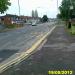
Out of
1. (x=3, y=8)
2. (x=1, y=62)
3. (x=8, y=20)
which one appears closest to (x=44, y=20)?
(x=8, y=20)

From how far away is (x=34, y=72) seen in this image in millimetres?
11594

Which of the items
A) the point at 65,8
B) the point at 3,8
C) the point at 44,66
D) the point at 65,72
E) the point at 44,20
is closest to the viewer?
the point at 65,72

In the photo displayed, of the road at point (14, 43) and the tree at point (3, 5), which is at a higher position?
the tree at point (3, 5)

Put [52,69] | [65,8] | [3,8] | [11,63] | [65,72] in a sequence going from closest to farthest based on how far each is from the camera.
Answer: [65,72], [52,69], [11,63], [65,8], [3,8]

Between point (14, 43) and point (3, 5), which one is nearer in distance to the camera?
point (14, 43)

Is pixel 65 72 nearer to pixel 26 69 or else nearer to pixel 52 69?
pixel 52 69

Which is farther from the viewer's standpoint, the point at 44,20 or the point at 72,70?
the point at 44,20

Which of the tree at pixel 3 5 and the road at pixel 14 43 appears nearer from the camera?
the road at pixel 14 43

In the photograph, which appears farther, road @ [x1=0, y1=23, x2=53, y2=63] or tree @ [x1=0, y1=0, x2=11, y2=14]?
tree @ [x1=0, y1=0, x2=11, y2=14]

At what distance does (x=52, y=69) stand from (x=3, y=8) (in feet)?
199

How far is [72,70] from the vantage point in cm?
1174

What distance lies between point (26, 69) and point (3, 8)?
60.3 m

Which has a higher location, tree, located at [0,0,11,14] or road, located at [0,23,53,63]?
tree, located at [0,0,11,14]

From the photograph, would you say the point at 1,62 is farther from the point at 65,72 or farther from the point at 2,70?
the point at 65,72
